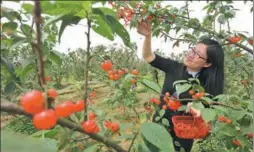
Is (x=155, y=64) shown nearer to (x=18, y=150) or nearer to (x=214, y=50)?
(x=214, y=50)

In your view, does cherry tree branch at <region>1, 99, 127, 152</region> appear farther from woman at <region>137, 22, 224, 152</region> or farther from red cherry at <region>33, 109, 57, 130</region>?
woman at <region>137, 22, 224, 152</region>

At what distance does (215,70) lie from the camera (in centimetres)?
270

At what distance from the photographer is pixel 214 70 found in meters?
2.70

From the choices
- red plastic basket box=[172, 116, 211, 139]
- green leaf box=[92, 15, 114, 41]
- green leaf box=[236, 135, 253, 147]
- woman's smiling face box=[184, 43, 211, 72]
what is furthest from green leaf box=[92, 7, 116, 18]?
woman's smiling face box=[184, 43, 211, 72]

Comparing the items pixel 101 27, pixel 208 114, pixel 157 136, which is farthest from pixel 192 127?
pixel 101 27

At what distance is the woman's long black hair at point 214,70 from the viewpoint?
2613 millimetres

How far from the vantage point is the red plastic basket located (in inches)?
78.9

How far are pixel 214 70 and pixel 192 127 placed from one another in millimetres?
815

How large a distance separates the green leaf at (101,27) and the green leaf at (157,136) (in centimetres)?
31

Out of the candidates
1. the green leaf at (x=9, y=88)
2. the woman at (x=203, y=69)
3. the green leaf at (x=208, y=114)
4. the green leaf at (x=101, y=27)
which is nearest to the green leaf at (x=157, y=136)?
the green leaf at (x=101, y=27)

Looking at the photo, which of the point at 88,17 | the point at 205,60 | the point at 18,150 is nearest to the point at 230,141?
the point at 205,60

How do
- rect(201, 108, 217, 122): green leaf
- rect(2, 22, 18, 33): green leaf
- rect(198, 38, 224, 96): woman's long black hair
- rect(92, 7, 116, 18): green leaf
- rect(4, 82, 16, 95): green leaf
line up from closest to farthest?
rect(92, 7, 116, 18): green leaf < rect(2, 22, 18, 33): green leaf < rect(4, 82, 16, 95): green leaf < rect(201, 108, 217, 122): green leaf < rect(198, 38, 224, 96): woman's long black hair

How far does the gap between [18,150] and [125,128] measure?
522 mm

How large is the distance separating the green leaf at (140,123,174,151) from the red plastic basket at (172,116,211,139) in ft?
3.21
